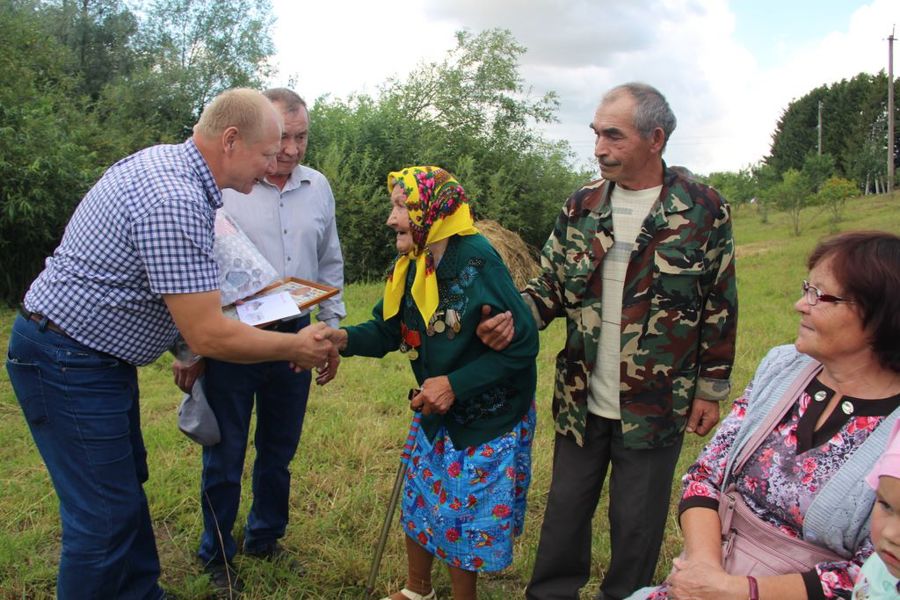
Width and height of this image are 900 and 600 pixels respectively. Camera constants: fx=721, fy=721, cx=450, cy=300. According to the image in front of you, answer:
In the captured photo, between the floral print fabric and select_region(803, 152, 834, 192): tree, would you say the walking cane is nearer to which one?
the floral print fabric

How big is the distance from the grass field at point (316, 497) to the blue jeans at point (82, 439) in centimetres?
76

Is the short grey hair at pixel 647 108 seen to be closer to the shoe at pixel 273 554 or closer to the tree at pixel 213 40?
the shoe at pixel 273 554

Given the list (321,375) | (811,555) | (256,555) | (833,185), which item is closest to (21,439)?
(256,555)

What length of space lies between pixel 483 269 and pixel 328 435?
2.48 m

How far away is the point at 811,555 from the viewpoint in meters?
1.85

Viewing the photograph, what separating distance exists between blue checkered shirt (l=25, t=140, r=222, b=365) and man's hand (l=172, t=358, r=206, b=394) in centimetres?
44

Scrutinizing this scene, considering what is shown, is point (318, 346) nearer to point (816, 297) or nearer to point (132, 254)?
point (132, 254)

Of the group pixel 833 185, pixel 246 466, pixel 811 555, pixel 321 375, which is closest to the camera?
pixel 811 555

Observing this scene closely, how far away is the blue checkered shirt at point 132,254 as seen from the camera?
2109mm

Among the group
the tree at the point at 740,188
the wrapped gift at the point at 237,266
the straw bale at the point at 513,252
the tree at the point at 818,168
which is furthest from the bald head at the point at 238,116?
the tree at the point at 740,188

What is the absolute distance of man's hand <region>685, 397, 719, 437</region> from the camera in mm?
2658

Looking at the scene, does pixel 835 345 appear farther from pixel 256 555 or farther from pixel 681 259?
pixel 256 555

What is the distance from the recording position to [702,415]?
267cm

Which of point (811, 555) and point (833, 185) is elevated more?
point (833, 185)
